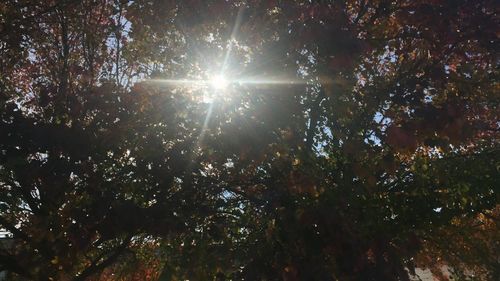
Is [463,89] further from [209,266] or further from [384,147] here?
[209,266]

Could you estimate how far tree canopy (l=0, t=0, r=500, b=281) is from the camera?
586 centimetres

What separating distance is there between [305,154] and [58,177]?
134 inches

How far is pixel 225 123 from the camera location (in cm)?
604

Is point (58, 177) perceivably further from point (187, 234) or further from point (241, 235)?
point (241, 235)

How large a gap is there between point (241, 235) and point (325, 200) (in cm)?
177

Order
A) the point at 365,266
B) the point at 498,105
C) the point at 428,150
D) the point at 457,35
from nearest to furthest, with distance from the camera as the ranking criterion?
the point at 457,35
the point at 365,266
the point at 498,105
the point at 428,150

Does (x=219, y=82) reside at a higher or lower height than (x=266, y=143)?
higher

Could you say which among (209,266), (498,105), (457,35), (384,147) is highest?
(498,105)

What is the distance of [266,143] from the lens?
5.74 m

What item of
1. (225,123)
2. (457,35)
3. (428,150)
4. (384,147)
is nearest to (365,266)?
(384,147)

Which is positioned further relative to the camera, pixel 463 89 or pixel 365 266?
pixel 463 89

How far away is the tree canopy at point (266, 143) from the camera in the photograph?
5.86m

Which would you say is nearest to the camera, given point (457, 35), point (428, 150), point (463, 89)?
point (457, 35)

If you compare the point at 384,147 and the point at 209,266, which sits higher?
the point at 384,147
